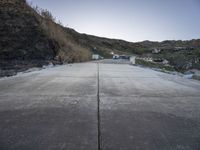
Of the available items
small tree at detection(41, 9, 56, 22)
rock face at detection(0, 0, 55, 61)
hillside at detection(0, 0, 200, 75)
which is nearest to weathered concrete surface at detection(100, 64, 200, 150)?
hillside at detection(0, 0, 200, 75)

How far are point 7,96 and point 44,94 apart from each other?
516mm

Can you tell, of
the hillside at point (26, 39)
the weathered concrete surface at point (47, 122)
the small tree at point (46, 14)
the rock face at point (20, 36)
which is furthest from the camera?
the small tree at point (46, 14)

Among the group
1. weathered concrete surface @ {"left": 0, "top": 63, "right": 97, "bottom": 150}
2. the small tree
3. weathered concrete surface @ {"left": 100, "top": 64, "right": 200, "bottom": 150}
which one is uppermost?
the small tree

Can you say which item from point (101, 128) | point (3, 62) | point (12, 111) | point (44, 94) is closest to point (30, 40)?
point (3, 62)

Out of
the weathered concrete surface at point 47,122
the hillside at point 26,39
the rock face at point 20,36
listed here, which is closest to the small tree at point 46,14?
the hillside at point 26,39

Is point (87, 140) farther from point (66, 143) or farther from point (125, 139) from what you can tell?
point (125, 139)

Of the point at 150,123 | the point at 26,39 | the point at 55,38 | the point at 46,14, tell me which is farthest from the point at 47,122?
the point at 46,14

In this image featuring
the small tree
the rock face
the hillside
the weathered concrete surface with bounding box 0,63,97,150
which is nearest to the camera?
the weathered concrete surface with bounding box 0,63,97,150

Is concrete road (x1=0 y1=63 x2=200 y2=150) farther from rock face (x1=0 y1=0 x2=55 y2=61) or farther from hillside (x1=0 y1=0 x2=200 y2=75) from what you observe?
rock face (x1=0 y1=0 x2=55 y2=61)

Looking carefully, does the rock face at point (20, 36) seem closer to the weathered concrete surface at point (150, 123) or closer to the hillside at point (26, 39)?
the hillside at point (26, 39)

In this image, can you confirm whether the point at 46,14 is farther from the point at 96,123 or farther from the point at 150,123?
the point at 150,123

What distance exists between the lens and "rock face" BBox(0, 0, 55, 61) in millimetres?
8745

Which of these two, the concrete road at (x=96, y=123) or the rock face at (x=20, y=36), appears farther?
the rock face at (x=20, y=36)

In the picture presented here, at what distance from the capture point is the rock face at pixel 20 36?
8.74 metres
